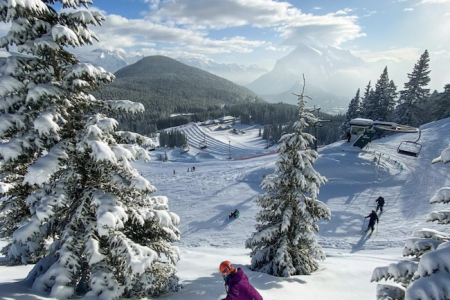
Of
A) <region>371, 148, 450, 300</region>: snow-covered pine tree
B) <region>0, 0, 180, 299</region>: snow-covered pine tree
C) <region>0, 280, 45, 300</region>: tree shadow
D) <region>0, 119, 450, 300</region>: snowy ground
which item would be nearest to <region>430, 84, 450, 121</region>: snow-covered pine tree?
<region>0, 119, 450, 300</region>: snowy ground

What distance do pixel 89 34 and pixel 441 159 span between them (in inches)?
306

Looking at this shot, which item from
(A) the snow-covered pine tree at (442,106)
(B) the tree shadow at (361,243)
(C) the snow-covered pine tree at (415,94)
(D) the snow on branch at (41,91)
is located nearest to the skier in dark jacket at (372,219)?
(B) the tree shadow at (361,243)

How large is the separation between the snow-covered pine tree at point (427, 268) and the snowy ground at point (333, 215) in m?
4.15

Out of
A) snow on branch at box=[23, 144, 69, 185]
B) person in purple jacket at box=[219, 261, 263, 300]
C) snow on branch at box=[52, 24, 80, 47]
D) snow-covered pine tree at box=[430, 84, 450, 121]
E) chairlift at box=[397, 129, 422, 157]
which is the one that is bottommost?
person in purple jacket at box=[219, 261, 263, 300]

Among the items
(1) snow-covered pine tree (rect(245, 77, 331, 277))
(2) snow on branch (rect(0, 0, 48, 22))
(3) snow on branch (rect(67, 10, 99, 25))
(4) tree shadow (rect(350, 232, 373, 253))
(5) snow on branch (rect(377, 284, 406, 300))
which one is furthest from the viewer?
(4) tree shadow (rect(350, 232, 373, 253))

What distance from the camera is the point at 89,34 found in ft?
20.6

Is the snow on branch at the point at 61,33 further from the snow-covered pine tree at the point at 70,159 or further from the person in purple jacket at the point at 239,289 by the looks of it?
the person in purple jacket at the point at 239,289

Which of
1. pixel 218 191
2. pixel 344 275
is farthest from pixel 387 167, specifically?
pixel 344 275

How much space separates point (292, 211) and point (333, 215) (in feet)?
41.2

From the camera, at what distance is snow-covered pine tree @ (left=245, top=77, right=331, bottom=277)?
9852 millimetres

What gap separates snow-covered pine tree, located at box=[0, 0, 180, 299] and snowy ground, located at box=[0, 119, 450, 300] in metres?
1.29

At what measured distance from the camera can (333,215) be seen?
2061cm

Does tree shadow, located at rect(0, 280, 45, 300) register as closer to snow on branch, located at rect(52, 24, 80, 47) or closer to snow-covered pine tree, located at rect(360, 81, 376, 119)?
snow on branch, located at rect(52, 24, 80, 47)

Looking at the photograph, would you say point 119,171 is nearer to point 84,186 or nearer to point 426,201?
point 84,186
